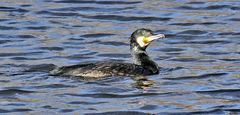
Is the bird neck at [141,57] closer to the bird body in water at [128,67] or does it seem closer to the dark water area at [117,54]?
the bird body in water at [128,67]

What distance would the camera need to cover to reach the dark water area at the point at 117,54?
15.9m

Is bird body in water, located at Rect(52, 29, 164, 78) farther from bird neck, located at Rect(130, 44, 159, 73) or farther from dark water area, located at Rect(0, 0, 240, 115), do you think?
dark water area, located at Rect(0, 0, 240, 115)

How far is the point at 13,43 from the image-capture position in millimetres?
22016

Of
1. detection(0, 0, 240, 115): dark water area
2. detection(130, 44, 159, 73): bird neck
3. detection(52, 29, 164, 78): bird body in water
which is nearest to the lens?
detection(0, 0, 240, 115): dark water area

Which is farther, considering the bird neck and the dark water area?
the bird neck

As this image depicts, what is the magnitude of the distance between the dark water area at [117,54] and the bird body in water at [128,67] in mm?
183

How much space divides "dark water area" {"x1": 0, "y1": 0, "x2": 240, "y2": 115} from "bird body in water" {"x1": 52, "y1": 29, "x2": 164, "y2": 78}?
7.2 inches

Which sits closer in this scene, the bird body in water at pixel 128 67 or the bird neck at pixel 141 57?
the bird body in water at pixel 128 67

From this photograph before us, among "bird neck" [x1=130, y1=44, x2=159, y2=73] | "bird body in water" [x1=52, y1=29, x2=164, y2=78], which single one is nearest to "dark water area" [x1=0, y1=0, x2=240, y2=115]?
"bird body in water" [x1=52, y1=29, x2=164, y2=78]

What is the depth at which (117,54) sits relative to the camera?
2106 cm

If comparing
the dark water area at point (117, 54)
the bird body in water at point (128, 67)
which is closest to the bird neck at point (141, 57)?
the bird body in water at point (128, 67)

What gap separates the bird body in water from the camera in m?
18.0

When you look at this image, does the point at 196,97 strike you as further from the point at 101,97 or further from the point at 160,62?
the point at 160,62

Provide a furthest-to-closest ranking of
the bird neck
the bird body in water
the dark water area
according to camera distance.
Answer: the bird neck → the bird body in water → the dark water area
